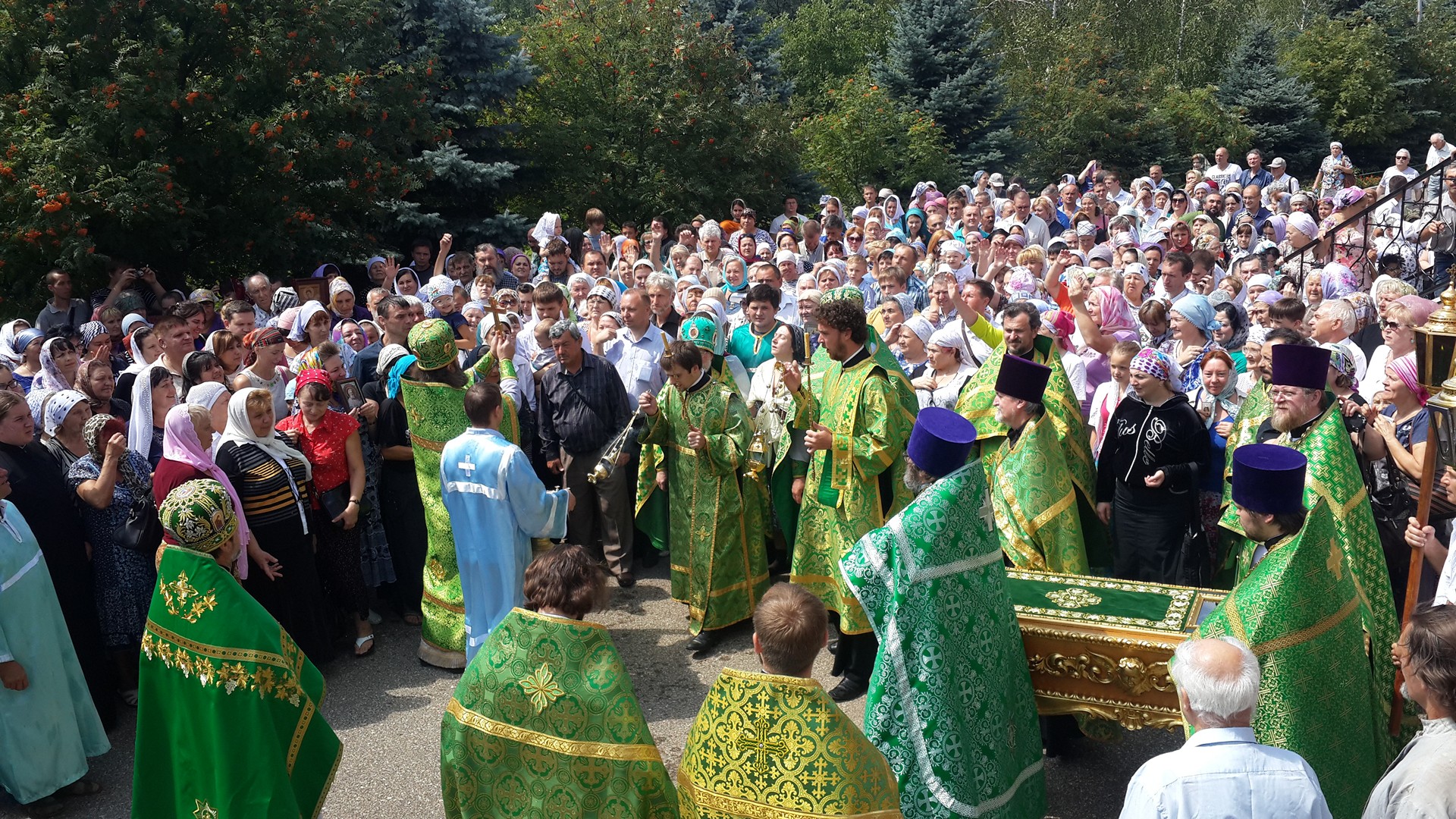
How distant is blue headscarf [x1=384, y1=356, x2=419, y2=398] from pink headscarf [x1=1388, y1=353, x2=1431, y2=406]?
18.4 feet

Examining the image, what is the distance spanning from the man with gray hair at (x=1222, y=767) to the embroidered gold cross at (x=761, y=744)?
3.22 feet

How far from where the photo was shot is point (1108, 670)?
4617 millimetres

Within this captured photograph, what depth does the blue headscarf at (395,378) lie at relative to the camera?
24.1 ft

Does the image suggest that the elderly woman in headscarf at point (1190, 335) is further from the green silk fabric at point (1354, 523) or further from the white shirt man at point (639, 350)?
the white shirt man at point (639, 350)

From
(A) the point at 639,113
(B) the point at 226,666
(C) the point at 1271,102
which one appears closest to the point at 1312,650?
(B) the point at 226,666

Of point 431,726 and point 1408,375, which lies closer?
point 1408,375

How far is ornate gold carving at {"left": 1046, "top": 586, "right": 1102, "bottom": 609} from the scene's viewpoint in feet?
16.1

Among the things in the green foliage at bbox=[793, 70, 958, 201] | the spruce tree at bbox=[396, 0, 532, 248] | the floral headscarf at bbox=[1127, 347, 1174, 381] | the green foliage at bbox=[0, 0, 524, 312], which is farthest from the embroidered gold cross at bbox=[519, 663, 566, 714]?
the green foliage at bbox=[793, 70, 958, 201]

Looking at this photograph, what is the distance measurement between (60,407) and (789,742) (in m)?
4.93

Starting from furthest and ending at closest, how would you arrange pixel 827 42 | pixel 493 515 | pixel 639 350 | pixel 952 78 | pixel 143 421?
pixel 827 42 < pixel 952 78 < pixel 639 350 < pixel 143 421 < pixel 493 515

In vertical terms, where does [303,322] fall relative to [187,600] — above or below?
above

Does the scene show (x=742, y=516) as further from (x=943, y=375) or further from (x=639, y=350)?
(x=639, y=350)

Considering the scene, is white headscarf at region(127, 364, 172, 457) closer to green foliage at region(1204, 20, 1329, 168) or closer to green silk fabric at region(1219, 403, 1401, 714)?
green silk fabric at region(1219, 403, 1401, 714)

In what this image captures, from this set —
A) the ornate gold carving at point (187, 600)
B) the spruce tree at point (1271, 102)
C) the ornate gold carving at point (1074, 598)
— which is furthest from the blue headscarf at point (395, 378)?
the spruce tree at point (1271, 102)
